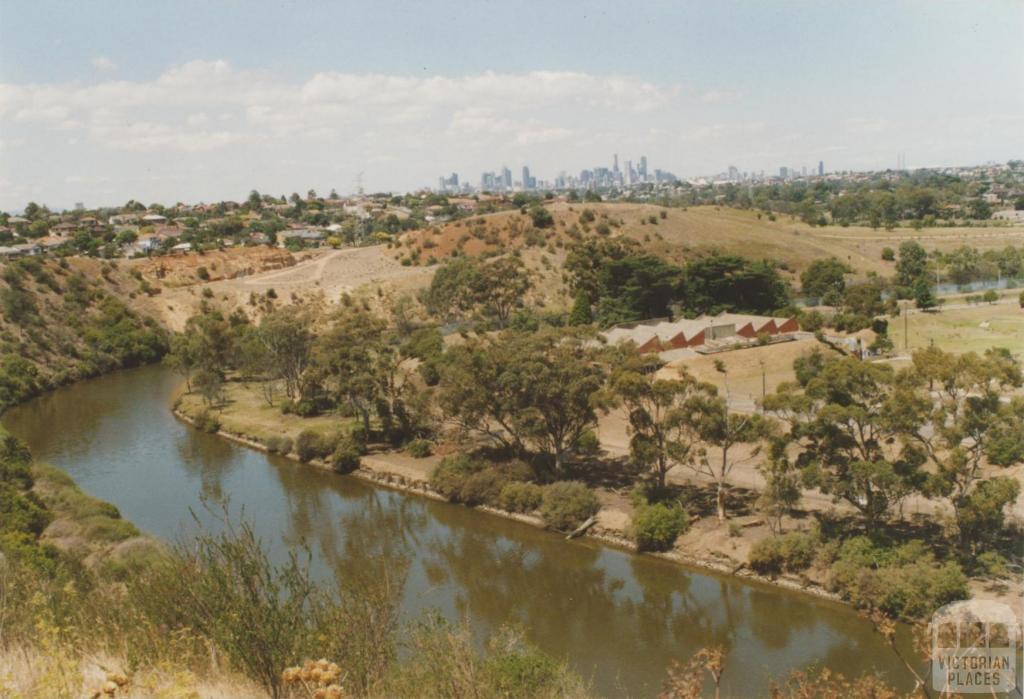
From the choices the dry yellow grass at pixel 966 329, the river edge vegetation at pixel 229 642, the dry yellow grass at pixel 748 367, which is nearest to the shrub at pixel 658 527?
the river edge vegetation at pixel 229 642

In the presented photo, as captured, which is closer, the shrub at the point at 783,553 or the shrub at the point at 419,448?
the shrub at the point at 783,553

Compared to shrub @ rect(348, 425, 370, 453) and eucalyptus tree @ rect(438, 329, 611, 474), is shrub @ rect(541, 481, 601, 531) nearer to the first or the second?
eucalyptus tree @ rect(438, 329, 611, 474)

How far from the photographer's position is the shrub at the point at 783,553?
1814 centimetres

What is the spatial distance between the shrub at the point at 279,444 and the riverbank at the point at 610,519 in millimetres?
189

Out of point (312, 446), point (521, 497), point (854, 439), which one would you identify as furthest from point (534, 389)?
point (312, 446)

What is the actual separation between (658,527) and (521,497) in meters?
4.52

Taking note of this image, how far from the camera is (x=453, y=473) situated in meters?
25.2

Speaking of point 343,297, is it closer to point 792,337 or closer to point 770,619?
point 792,337

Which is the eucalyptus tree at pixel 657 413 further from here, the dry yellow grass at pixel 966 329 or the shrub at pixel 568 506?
the dry yellow grass at pixel 966 329

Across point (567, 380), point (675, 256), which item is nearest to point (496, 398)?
point (567, 380)

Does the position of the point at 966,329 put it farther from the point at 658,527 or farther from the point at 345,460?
the point at 345,460

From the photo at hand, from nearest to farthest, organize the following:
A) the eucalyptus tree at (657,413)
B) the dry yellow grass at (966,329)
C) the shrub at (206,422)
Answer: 1. the eucalyptus tree at (657,413)
2. the shrub at (206,422)
3. the dry yellow grass at (966,329)

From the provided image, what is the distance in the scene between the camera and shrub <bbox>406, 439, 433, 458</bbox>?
28.7 m

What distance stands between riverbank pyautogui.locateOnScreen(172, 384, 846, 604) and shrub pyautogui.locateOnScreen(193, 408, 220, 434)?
26 centimetres
